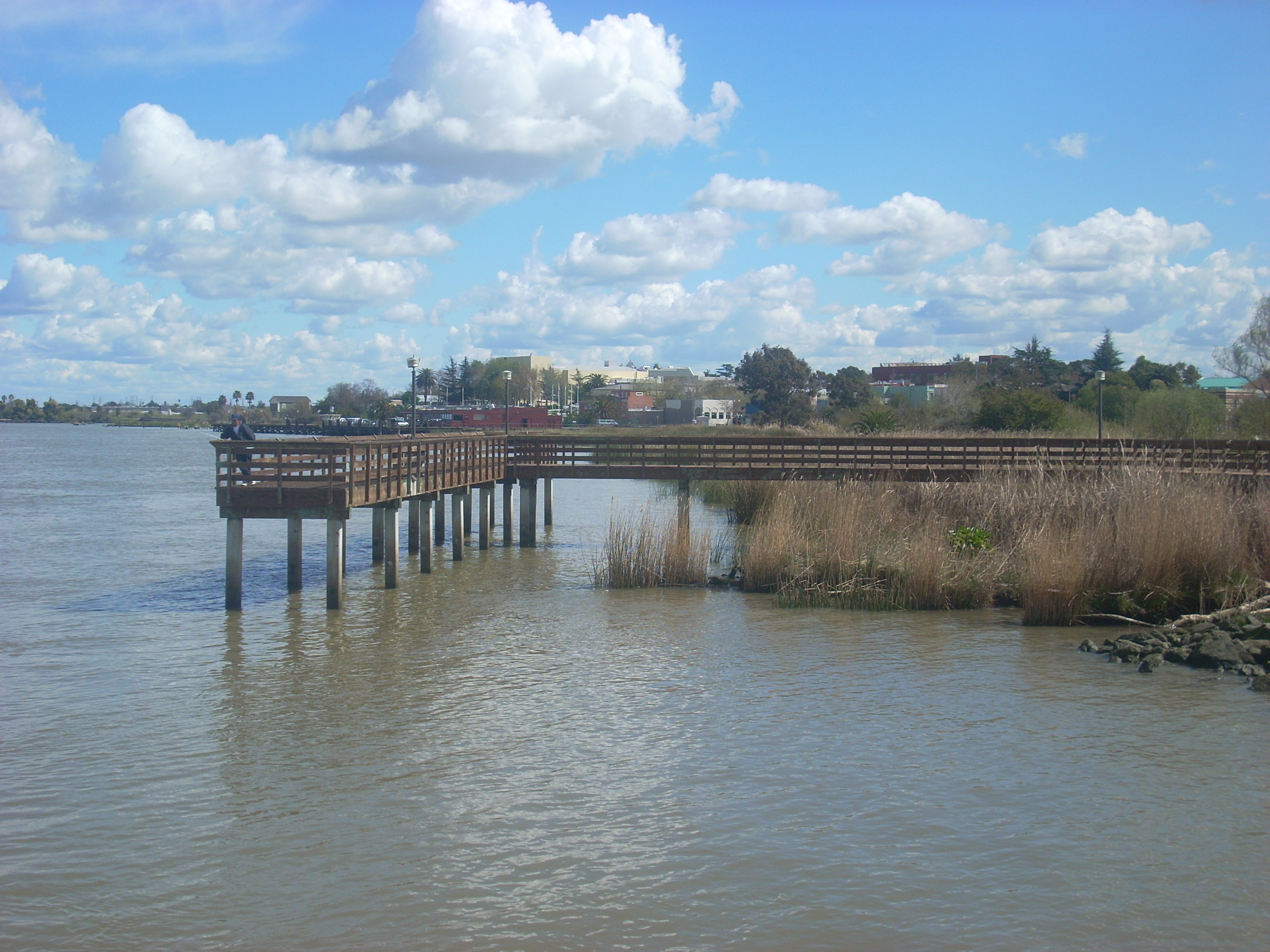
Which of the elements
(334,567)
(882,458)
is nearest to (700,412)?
(882,458)

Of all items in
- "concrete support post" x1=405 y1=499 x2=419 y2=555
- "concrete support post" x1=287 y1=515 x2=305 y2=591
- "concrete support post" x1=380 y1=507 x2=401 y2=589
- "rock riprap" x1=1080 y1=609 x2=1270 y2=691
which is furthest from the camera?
"concrete support post" x1=405 y1=499 x2=419 y2=555

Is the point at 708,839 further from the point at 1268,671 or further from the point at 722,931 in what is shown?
the point at 1268,671

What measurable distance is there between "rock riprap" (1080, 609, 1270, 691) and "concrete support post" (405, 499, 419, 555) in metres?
16.3

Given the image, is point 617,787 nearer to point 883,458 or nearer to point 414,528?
point 414,528

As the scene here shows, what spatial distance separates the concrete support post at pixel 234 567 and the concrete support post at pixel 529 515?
11.1 meters

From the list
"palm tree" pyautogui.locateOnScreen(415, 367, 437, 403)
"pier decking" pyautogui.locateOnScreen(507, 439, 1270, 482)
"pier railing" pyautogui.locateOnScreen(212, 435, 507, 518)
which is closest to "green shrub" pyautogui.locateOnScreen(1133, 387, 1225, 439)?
"pier decking" pyautogui.locateOnScreen(507, 439, 1270, 482)

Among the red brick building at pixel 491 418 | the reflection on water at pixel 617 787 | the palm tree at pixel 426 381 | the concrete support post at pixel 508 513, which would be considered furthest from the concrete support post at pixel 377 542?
the palm tree at pixel 426 381

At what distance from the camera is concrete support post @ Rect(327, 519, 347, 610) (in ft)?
64.8

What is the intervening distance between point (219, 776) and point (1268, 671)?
42.4 ft

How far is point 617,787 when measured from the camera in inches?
411

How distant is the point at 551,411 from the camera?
420 ft

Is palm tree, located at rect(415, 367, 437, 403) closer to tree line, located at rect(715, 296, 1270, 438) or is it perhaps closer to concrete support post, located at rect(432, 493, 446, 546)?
tree line, located at rect(715, 296, 1270, 438)

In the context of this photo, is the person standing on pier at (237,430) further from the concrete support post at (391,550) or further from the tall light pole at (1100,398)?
the tall light pole at (1100,398)

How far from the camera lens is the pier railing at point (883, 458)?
78.8 feet
